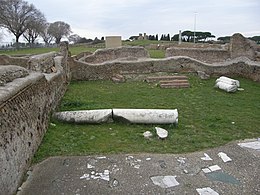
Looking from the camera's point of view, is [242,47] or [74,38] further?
[74,38]

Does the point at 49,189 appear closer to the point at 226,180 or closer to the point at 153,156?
the point at 153,156

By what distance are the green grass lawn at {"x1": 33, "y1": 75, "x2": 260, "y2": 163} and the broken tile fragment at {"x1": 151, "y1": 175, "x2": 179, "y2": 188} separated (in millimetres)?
961

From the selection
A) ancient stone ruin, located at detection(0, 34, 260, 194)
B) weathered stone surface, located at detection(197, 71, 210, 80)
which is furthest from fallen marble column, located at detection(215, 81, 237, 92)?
ancient stone ruin, located at detection(0, 34, 260, 194)

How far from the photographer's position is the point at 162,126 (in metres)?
6.71

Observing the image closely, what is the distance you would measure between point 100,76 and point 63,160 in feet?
30.5

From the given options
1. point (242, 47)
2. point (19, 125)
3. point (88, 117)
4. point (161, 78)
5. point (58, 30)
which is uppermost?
point (58, 30)

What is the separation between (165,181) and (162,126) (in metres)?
2.43

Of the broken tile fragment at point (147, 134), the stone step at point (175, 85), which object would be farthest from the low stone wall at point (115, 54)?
the broken tile fragment at point (147, 134)

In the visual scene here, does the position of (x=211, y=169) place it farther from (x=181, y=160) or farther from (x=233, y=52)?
(x=233, y=52)

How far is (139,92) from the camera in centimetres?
1079

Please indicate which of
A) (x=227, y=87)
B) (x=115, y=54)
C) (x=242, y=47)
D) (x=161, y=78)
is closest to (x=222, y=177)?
(x=227, y=87)

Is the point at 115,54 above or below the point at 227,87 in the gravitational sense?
above

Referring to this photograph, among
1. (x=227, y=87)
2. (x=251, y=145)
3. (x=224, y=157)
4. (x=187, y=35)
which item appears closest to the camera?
(x=224, y=157)

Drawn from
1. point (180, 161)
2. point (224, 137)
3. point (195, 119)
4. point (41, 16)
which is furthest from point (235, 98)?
point (41, 16)
